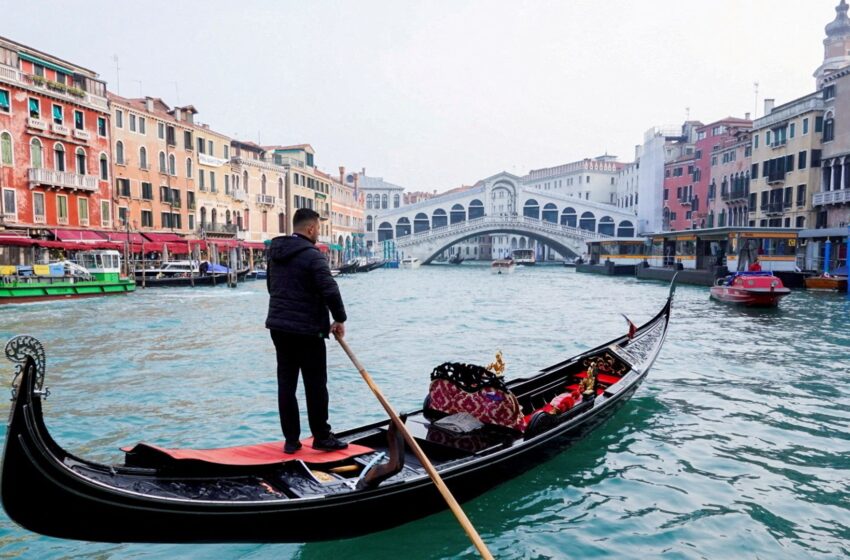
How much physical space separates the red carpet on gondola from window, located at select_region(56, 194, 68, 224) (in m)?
18.7

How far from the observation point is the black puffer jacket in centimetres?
282

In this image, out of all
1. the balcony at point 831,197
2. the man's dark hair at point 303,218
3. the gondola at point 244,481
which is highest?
the balcony at point 831,197

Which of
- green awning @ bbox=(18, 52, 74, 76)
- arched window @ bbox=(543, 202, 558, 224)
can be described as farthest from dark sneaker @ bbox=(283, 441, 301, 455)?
arched window @ bbox=(543, 202, 558, 224)

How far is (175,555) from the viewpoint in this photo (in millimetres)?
2943

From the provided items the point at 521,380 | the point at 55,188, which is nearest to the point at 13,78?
the point at 55,188

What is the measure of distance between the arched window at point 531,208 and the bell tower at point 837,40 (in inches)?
886

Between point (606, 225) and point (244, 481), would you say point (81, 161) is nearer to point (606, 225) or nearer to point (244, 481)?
point (244, 481)

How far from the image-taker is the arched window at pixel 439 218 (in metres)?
50.7

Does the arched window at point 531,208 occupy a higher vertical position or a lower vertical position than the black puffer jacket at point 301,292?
higher

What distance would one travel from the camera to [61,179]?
60.1 feet

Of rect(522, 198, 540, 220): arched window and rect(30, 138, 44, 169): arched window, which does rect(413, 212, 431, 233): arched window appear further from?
rect(30, 138, 44, 169): arched window

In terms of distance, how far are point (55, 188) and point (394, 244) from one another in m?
26.4

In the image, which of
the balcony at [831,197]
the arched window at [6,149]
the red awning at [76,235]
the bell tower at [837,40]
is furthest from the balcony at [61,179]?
the bell tower at [837,40]

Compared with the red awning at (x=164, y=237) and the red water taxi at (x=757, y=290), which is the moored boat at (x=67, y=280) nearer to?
the red awning at (x=164, y=237)
